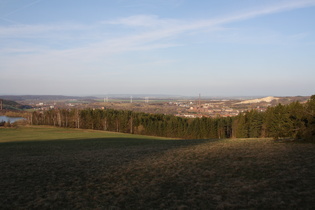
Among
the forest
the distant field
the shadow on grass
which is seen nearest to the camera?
the distant field

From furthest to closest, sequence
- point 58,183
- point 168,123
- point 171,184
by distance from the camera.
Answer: point 168,123 < point 58,183 < point 171,184

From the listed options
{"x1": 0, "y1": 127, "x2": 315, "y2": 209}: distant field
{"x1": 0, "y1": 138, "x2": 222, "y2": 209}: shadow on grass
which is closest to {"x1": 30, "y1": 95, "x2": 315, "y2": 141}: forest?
{"x1": 0, "y1": 127, "x2": 315, "y2": 209}: distant field

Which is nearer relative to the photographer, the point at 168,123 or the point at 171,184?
the point at 171,184

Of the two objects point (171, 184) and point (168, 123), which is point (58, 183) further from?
point (168, 123)

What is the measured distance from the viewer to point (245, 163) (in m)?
14.4

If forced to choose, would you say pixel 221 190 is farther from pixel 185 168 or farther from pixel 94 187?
pixel 94 187

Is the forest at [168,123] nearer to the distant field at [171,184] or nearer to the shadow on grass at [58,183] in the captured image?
the distant field at [171,184]

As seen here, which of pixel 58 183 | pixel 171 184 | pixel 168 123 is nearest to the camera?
pixel 171 184

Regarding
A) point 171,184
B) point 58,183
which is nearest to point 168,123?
point 58,183

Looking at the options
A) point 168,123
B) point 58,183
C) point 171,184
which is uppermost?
point 171,184

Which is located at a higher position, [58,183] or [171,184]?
[171,184]

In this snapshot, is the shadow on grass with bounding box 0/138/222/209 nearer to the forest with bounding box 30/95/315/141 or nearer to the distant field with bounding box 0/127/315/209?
the distant field with bounding box 0/127/315/209

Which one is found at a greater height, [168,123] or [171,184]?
[171,184]

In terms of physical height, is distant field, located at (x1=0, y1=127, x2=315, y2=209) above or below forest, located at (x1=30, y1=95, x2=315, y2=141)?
above
